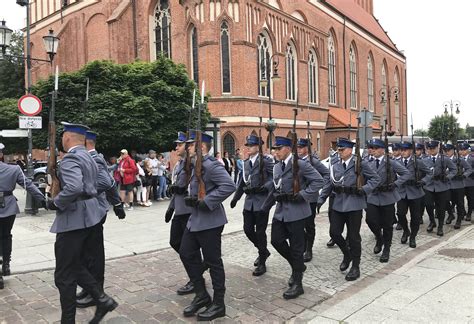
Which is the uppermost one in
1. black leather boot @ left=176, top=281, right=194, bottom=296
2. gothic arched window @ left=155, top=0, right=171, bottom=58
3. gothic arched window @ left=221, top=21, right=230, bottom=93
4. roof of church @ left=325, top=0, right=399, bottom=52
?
roof of church @ left=325, top=0, right=399, bottom=52

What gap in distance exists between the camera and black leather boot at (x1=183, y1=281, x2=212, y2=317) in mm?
4680

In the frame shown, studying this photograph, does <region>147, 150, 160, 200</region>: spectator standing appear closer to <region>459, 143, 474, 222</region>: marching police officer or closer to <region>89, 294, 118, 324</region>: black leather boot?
<region>459, 143, 474, 222</region>: marching police officer

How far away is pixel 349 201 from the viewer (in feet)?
19.8

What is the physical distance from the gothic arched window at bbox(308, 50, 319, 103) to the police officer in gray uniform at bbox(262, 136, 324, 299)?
3104 centimetres

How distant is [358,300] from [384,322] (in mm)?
684

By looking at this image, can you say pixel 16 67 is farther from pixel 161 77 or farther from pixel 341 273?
pixel 341 273

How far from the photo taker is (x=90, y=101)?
16.4 metres

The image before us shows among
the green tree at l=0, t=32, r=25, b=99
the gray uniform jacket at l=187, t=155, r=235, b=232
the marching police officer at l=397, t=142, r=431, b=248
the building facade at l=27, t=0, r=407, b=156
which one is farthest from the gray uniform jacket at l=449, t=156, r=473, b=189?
the green tree at l=0, t=32, r=25, b=99

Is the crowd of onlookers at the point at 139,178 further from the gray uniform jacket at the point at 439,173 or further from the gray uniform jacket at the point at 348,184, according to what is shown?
the gray uniform jacket at the point at 439,173

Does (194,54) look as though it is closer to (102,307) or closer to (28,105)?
(28,105)

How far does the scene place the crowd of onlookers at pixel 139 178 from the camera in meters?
13.1

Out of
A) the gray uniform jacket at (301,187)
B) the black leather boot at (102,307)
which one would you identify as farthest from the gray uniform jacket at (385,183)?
the black leather boot at (102,307)

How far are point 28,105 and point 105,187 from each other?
754cm

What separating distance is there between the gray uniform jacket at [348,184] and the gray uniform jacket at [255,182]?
87 cm
